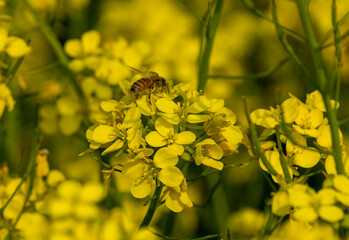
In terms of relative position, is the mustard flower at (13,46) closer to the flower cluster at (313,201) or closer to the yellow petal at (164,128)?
the yellow petal at (164,128)

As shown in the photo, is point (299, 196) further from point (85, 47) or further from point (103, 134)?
point (85, 47)

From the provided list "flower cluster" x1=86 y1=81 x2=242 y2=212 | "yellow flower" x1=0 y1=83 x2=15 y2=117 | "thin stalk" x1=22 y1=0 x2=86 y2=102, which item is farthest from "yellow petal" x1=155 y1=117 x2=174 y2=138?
"thin stalk" x1=22 y1=0 x2=86 y2=102

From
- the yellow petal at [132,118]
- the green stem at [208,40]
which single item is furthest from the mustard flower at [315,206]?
the green stem at [208,40]

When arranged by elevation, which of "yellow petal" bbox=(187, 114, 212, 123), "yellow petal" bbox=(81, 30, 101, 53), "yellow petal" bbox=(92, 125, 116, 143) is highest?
"yellow petal" bbox=(187, 114, 212, 123)

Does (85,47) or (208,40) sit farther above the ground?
(208,40)

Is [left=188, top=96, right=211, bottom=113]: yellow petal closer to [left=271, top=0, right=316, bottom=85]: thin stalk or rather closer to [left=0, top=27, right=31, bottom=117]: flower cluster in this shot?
[left=271, top=0, right=316, bottom=85]: thin stalk

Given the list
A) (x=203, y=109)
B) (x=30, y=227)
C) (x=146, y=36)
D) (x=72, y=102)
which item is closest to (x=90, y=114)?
(x=72, y=102)

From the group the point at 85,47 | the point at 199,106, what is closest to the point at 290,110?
the point at 199,106
